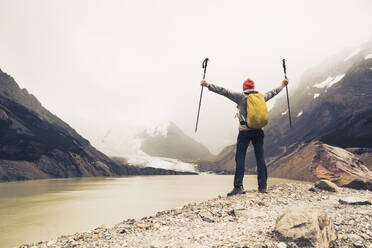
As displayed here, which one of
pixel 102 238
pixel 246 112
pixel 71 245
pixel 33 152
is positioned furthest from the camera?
pixel 33 152

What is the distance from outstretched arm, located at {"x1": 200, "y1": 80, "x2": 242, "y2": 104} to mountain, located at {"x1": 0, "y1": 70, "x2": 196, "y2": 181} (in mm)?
70238

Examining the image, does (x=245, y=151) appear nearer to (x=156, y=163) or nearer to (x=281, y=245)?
(x=281, y=245)

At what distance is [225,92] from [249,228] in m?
4.45

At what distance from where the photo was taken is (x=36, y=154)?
78812 millimetres

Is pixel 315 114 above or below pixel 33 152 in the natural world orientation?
above

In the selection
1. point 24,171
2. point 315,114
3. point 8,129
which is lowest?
point 24,171

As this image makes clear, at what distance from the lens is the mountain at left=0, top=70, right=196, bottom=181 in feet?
223

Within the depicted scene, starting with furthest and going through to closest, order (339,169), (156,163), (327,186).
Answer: (156,163) < (339,169) < (327,186)

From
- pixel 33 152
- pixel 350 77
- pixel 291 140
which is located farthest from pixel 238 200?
pixel 350 77

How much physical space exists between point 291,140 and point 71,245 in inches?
7224

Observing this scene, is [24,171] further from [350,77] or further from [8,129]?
[350,77]

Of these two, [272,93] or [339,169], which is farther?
[339,169]

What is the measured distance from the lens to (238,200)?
6758mm

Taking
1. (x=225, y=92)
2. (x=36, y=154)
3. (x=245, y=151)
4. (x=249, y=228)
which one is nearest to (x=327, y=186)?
(x=245, y=151)
